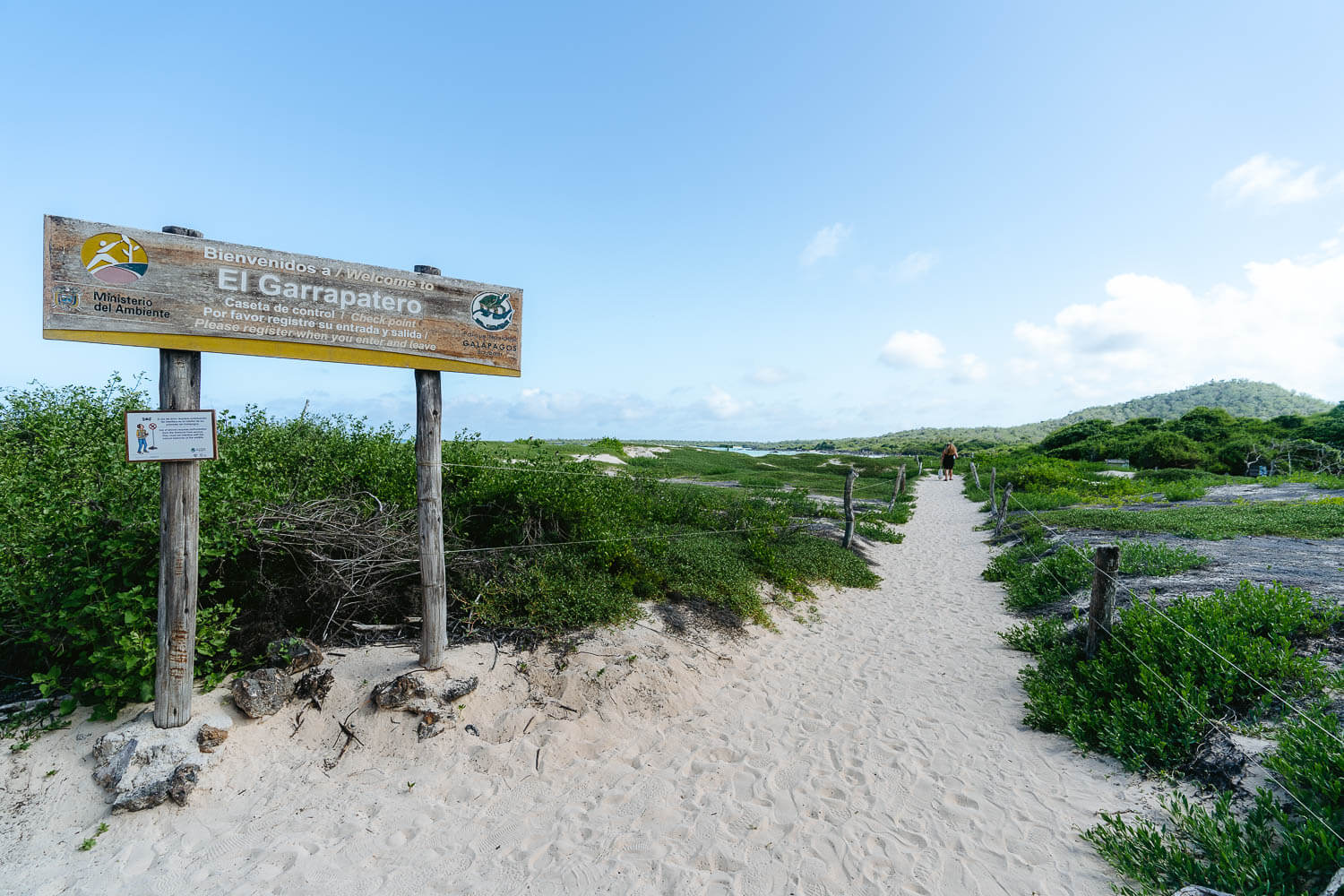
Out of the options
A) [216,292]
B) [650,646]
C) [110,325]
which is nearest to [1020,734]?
[650,646]

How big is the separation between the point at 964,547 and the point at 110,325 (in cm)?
1697

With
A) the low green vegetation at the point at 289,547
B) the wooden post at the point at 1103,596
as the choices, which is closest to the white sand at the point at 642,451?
the low green vegetation at the point at 289,547

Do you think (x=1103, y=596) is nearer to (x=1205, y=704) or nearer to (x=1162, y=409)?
(x=1205, y=704)

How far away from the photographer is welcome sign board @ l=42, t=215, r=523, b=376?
14.1 feet

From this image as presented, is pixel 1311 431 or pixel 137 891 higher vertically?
pixel 1311 431

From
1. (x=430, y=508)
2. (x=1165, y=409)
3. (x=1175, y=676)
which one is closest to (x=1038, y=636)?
(x=1175, y=676)

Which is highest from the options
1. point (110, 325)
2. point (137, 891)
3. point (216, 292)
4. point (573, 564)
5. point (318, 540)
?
point (216, 292)

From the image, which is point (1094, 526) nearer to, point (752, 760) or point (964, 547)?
point (964, 547)

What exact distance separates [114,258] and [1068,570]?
42.5ft

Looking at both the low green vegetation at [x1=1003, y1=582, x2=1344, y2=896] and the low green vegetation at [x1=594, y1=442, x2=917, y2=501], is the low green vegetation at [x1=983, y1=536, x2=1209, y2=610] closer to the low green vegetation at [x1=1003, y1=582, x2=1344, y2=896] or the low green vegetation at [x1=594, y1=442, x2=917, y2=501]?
the low green vegetation at [x1=1003, y1=582, x2=1344, y2=896]

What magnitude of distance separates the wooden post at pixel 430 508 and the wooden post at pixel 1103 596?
22.8 ft

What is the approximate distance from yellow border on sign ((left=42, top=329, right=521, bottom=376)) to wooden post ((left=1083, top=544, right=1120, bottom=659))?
667 cm

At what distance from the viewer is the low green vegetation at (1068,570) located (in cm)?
923

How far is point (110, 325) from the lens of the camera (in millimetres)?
4352
